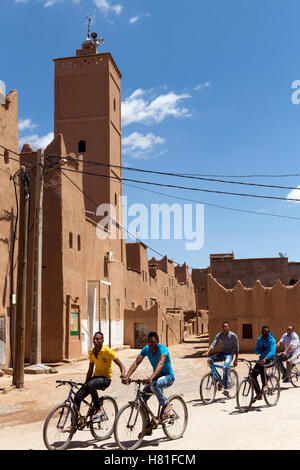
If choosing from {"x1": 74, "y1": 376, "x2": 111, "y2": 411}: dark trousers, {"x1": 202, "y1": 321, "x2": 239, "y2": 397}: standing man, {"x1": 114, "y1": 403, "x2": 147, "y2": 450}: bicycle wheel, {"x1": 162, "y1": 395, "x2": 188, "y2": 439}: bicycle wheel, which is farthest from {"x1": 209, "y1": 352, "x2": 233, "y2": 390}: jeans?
{"x1": 114, "y1": 403, "x2": 147, "y2": 450}: bicycle wheel

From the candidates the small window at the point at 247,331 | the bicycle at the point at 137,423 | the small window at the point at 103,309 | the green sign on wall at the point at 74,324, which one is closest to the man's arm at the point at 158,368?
the bicycle at the point at 137,423

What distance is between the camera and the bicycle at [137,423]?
711 cm

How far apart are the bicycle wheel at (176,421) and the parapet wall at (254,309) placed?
1734 centimetres

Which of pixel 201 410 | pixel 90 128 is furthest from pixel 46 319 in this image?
pixel 90 128

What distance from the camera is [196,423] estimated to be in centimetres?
889

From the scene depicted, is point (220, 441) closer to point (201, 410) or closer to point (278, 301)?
point (201, 410)

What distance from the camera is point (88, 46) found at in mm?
41625

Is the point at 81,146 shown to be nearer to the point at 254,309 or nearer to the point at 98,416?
the point at 254,309

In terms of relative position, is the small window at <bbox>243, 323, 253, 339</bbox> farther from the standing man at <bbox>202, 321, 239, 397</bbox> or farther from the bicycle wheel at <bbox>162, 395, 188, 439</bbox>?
the bicycle wheel at <bbox>162, 395, 188, 439</bbox>

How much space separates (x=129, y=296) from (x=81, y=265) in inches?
599

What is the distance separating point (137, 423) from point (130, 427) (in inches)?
6.3

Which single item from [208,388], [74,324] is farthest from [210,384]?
[74,324]

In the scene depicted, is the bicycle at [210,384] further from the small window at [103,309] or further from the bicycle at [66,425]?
the small window at [103,309]

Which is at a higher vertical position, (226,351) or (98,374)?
(98,374)
